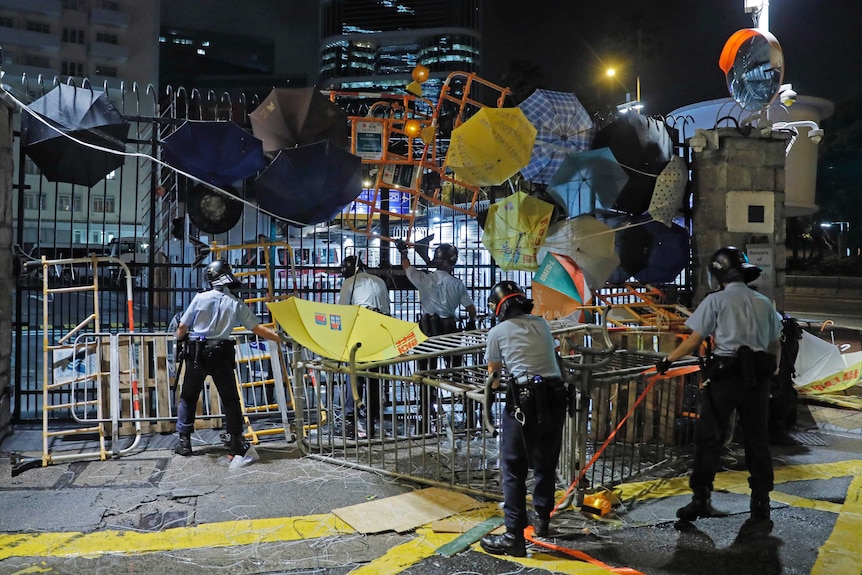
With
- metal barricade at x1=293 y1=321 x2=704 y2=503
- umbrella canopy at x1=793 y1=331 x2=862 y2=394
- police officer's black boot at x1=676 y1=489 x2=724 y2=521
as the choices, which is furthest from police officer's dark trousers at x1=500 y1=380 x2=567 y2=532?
umbrella canopy at x1=793 y1=331 x2=862 y2=394

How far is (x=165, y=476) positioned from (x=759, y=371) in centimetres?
544

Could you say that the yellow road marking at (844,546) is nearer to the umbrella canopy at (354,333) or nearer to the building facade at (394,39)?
the umbrella canopy at (354,333)

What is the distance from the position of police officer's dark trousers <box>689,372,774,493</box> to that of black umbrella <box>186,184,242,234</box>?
6.14 m

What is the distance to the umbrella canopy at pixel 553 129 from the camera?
29.4ft

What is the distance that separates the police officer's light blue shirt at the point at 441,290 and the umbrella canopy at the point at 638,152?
265 cm

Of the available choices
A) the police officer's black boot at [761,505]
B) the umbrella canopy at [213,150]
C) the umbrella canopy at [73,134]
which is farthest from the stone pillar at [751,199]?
the umbrella canopy at [73,134]

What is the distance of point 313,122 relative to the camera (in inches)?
323

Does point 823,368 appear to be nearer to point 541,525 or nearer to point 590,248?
point 590,248

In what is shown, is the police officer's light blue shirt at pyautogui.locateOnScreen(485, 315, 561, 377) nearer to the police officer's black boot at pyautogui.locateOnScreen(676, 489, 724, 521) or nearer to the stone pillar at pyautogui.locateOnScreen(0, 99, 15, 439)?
the police officer's black boot at pyautogui.locateOnScreen(676, 489, 724, 521)

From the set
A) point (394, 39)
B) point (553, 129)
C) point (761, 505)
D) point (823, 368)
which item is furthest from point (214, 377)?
point (394, 39)

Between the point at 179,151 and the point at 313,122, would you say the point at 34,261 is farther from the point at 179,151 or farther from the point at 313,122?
the point at 313,122

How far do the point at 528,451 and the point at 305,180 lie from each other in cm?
451

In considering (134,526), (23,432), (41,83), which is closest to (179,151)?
(41,83)

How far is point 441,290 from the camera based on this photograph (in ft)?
27.6
